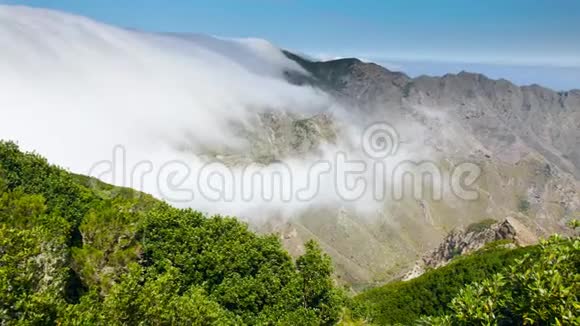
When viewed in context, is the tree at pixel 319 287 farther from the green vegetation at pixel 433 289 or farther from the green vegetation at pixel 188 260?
the green vegetation at pixel 433 289

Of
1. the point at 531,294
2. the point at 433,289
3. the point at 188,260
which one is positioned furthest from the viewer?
the point at 433,289

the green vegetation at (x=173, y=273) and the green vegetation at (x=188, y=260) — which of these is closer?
the green vegetation at (x=173, y=273)

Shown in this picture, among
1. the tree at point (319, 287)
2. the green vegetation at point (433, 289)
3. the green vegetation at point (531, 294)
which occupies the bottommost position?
the green vegetation at point (433, 289)

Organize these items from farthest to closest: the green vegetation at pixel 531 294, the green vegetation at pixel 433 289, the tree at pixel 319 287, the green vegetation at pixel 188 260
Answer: the green vegetation at pixel 433 289 < the tree at pixel 319 287 < the green vegetation at pixel 188 260 < the green vegetation at pixel 531 294

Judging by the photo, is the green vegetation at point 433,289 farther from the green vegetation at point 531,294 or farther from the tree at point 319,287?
the green vegetation at point 531,294

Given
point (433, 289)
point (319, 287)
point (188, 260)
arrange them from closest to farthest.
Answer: point (188, 260), point (319, 287), point (433, 289)

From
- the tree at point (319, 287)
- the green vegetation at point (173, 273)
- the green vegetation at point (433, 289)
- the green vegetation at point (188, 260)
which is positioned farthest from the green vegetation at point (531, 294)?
the green vegetation at point (433, 289)

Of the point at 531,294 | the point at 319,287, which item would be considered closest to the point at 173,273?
the point at 319,287

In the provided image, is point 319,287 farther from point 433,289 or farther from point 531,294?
A: point 433,289

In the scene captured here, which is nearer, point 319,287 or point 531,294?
point 531,294

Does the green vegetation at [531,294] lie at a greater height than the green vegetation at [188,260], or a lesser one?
greater

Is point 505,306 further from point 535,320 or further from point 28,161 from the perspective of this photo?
point 28,161

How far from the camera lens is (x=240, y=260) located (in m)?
46.4

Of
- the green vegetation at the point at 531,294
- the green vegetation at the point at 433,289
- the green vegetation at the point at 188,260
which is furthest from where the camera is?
the green vegetation at the point at 433,289
